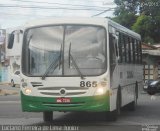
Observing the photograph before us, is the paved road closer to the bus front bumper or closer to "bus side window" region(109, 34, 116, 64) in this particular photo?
the bus front bumper

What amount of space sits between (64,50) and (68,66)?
1.59ft

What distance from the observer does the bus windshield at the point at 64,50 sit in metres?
15.8

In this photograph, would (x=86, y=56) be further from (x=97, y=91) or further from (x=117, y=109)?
(x=117, y=109)

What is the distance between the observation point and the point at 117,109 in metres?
17.4

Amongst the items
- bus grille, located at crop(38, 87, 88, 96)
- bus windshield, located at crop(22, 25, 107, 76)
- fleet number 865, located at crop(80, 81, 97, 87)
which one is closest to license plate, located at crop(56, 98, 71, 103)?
bus grille, located at crop(38, 87, 88, 96)

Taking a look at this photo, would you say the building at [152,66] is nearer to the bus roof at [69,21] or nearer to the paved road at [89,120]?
the paved road at [89,120]

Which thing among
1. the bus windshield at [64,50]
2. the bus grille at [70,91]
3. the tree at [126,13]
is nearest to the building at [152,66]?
the tree at [126,13]

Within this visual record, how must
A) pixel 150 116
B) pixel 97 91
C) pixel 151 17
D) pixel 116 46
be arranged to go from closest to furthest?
pixel 97 91 → pixel 116 46 → pixel 150 116 → pixel 151 17

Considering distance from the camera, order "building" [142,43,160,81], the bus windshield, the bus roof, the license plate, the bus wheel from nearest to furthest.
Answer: the license plate < the bus windshield < the bus roof < the bus wheel < "building" [142,43,160,81]

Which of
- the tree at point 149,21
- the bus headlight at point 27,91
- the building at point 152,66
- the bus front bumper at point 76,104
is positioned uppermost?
the tree at point 149,21

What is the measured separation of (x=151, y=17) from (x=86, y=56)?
148 feet

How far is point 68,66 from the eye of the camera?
15797mm

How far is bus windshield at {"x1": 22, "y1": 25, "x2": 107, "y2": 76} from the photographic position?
621 inches

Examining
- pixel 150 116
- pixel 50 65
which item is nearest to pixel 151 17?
pixel 150 116
